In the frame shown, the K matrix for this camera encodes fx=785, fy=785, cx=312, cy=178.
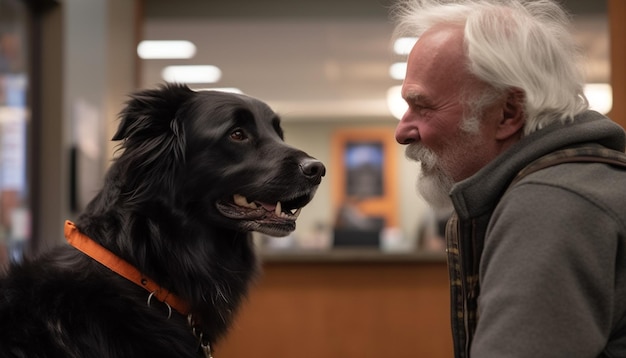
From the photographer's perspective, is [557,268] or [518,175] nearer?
[557,268]

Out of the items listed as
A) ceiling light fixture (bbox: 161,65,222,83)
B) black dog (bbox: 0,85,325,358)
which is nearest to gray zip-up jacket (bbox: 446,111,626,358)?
black dog (bbox: 0,85,325,358)

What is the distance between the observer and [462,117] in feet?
4.90

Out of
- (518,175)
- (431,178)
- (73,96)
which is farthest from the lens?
(73,96)

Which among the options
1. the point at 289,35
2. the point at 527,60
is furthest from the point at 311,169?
the point at 289,35

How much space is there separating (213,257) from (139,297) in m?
0.23

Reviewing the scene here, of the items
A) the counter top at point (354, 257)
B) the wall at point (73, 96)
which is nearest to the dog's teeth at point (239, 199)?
the wall at point (73, 96)

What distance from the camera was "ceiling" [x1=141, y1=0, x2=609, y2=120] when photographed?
536cm

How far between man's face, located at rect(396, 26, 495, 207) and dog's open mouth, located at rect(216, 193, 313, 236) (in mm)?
395

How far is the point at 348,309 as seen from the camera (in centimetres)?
471

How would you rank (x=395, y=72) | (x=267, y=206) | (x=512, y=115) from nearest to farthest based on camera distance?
(x=512, y=115)
(x=267, y=206)
(x=395, y=72)

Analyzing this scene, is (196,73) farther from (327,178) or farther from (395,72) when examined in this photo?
(327,178)

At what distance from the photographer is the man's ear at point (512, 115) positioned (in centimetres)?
144

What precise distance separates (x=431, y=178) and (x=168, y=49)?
15.5 ft

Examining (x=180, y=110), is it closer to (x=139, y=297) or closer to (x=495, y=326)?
(x=139, y=297)
